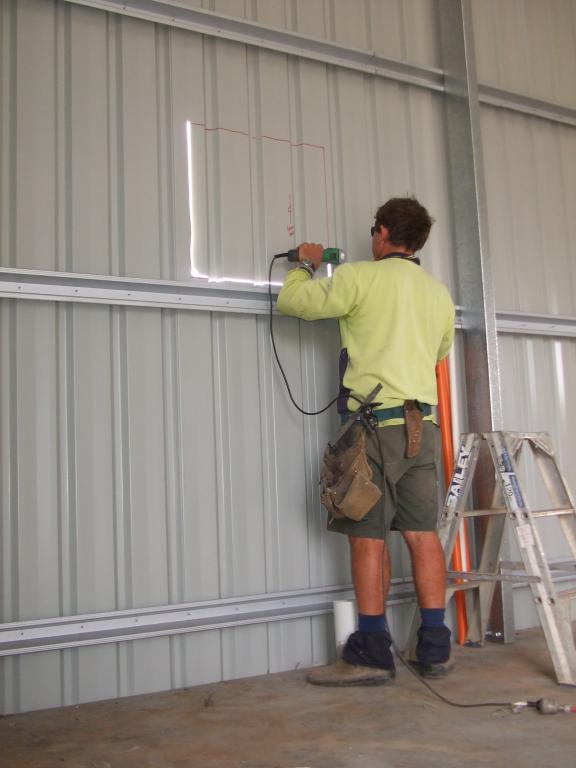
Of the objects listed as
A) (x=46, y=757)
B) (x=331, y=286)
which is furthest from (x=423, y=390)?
(x=46, y=757)

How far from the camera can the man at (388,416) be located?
3.01m

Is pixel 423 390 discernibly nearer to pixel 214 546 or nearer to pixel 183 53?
pixel 214 546

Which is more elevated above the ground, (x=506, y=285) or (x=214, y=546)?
(x=506, y=285)

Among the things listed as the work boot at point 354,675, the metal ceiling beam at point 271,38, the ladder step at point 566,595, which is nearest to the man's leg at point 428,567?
the work boot at point 354,675

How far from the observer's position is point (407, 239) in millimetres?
3354

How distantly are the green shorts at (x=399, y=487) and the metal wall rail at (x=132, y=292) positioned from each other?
0.87 m

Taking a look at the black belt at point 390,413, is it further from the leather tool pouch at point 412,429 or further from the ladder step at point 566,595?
the ladder step at point 566,595

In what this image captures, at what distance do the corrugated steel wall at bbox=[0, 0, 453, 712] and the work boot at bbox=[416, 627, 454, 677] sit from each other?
1.72 ft

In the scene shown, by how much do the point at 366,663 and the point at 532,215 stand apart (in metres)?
2.84

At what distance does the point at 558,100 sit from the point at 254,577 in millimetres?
3463

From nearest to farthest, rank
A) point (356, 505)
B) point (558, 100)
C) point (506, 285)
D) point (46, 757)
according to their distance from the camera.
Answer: point (46, 757)
point (356, 505)
point (506, 285)
point (558, 100)

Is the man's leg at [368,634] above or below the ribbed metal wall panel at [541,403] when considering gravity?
below

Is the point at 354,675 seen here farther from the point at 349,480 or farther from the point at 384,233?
the point at 384,233

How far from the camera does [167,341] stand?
3.30 m
